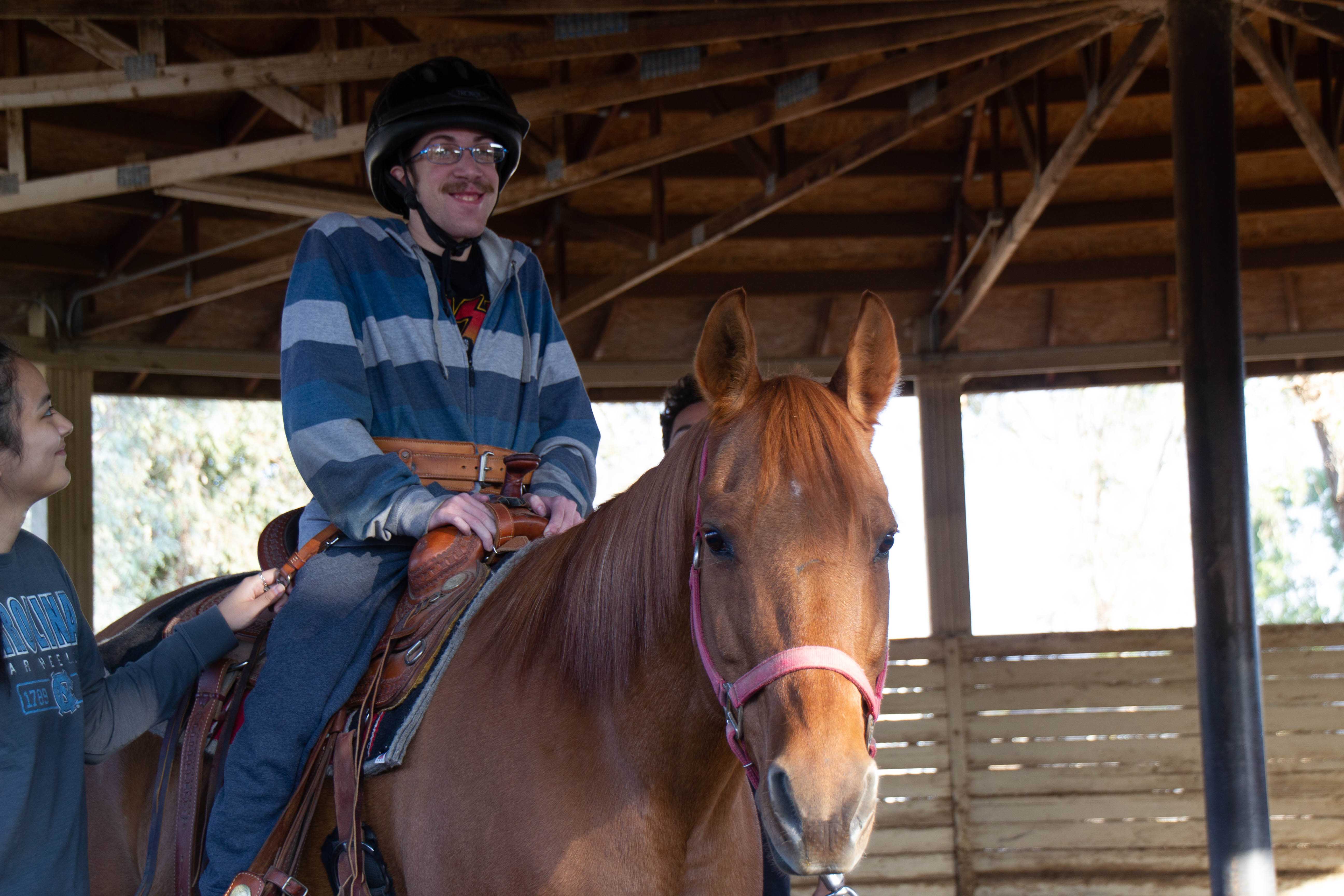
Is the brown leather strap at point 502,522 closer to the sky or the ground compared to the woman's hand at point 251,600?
closer to the sky

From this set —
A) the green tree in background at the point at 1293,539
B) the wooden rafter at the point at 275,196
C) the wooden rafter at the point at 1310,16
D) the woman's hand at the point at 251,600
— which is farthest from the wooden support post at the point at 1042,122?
the green tree in background at the point at 1293,539

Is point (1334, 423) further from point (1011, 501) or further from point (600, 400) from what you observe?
point (600, 400)

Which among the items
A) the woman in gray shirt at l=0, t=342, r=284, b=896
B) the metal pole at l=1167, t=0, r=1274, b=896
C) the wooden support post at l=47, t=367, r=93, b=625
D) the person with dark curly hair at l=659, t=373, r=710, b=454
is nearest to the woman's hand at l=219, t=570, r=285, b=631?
the woman in gray shirt at l=0, t=342, r=284, b=896

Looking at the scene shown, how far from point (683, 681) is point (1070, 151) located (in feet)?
15.7

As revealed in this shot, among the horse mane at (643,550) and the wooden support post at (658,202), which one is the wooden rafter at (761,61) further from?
the horse mane at (643,550)

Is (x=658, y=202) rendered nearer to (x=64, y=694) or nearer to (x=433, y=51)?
(x=433, y=51)

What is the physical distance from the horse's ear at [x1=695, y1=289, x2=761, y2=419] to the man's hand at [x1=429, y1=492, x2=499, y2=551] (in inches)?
22.2

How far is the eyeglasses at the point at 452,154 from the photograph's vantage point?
2.30 m

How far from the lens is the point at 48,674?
1965 millimetres

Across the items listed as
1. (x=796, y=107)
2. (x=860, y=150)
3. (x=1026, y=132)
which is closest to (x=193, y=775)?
(x=796, y=107)

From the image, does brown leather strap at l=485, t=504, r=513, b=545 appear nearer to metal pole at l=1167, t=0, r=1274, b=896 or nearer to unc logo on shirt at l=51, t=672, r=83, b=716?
unc logo on shirt at l=51, t=672, r=83, b=716

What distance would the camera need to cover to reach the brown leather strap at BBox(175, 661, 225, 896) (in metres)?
2.08

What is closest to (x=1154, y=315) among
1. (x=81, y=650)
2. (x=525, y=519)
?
(x=525, y=519)

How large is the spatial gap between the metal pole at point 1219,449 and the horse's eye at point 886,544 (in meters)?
3.54
